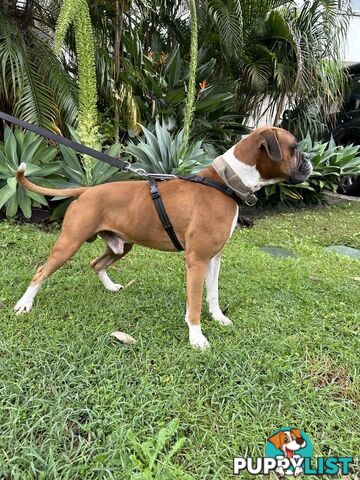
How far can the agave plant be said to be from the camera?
227 inches

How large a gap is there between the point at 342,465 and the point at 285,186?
6.51 meters

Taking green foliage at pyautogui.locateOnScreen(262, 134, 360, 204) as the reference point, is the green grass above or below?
above

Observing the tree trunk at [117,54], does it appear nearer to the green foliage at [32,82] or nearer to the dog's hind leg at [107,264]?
the green foliage at [32,82]

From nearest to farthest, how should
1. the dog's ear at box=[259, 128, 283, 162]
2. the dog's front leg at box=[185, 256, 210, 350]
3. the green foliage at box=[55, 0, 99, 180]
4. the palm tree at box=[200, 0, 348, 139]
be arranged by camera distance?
1. the dog's ear at box=[259, 128, 283, 162]
2. the dog's front leg at box=[185, 256, 210, 350]
3. the green foliage at box=[55, 0, 99, 180]
4. the palm tree at box=[200, 0, 348, 139]

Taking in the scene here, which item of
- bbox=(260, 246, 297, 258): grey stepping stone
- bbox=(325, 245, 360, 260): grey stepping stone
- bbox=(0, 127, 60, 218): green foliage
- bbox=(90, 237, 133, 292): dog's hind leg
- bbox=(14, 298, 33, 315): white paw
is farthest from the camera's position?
bbox=(325, 245, 360, 260): grey stepping stone

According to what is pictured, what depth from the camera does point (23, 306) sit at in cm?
312

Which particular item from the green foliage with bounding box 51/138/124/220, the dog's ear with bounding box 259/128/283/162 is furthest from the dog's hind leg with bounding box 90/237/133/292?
the green foliage with bounding box 51/138/124/220

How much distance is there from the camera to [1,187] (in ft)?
17.7

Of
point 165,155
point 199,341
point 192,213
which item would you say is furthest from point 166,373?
point 165,155

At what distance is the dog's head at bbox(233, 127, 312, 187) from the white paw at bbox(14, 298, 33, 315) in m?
1.97

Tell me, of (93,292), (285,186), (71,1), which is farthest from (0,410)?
(285,186)

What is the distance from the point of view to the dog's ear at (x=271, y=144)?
8.85 ft

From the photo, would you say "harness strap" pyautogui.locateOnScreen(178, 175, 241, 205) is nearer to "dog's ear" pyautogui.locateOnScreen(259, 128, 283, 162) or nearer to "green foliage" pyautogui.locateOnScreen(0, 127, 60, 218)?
"dog's ear" pyautogui.locateOnScreen(259, 128, 283, 162)

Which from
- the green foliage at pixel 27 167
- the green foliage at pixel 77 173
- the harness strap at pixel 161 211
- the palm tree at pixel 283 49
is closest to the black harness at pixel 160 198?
the harness strap at pixel 161 211
